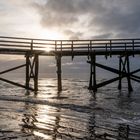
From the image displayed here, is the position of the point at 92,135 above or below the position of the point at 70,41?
below

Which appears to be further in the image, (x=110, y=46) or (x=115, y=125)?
(x=110, y=46)

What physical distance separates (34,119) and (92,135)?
383cm

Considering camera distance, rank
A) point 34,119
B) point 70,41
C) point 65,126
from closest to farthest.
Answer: point 65,126, point 34,119, point 70,41

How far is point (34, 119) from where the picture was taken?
15.6 metres

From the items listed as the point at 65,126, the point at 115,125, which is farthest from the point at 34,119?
the point at 115,125

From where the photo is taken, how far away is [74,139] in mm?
11914

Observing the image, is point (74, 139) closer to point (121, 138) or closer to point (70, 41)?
point (121, 138)

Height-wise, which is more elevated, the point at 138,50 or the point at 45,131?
the point at 138,50

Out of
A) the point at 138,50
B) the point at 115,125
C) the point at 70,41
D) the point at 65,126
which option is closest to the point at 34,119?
the point at 65,126

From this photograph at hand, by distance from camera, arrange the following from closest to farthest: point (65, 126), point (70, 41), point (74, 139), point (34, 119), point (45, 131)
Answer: point (74, 139) < point (45, 131) < point (65, 126) < point (34, 119) < point (70, 41)

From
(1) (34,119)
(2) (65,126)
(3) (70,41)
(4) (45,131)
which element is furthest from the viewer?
(3) (70,41)

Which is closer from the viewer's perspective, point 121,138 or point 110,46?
point 121,138

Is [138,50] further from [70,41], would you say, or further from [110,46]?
[70,41]

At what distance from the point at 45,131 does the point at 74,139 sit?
1491mm
